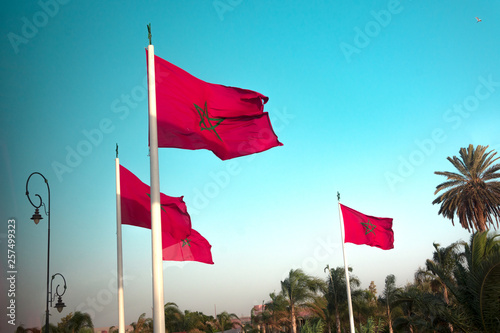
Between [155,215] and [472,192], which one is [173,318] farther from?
[155,215]

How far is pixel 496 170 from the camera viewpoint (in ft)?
140

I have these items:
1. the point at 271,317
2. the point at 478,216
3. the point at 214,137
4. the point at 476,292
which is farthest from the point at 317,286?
the point at 214,137

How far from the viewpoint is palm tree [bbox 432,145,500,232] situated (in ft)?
137

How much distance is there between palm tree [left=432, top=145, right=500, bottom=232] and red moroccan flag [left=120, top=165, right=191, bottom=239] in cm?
3595

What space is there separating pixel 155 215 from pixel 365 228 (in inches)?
609

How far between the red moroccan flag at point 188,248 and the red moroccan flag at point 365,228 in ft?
27.2

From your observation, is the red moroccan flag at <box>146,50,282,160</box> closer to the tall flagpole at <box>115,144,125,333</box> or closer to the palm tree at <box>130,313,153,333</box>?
the tall flagpole at <box>115,144,125,333</box>

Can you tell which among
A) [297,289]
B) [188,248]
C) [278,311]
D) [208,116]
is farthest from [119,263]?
[278,311]

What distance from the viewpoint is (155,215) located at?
787cm

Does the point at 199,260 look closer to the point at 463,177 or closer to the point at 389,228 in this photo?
the point at 389,228

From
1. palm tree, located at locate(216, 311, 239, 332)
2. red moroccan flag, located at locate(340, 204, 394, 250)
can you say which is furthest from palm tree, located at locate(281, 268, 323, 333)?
red moroccan flag, located at locate(340, 204, 394, 250)

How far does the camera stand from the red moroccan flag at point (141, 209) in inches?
521

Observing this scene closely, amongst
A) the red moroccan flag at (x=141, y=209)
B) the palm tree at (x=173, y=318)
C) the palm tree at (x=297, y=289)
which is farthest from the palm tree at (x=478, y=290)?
the palm tree at (x=173, y=318)

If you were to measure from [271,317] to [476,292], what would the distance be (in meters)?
33.5
